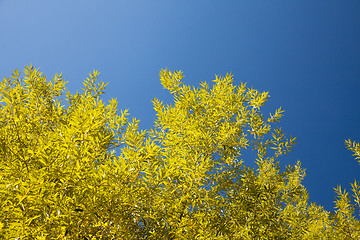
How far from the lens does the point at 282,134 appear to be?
4.14 meters

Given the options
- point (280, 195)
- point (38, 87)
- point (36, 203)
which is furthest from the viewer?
point (38, 87)

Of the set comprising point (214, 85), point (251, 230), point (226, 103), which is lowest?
point (251, 230)

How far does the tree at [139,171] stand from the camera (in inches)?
118

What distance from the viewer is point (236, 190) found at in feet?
12.9

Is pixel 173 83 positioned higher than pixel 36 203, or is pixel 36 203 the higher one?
pixel 173 83

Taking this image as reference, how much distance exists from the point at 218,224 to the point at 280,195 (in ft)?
3.20

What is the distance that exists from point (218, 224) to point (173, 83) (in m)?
2.39

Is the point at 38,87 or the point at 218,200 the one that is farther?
the point at 38,87

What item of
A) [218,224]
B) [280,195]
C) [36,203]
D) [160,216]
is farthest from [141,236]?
[280,195]

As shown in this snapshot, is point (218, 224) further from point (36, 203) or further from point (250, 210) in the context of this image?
point (36, 203)

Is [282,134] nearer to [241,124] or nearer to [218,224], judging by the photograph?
[241,124]

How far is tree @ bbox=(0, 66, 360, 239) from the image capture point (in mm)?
2988

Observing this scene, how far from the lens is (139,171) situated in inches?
123

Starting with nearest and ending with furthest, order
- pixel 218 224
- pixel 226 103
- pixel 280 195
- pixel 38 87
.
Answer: pixel 218 224
pixel 280 195
pixel 226 103
pixel 38 87
